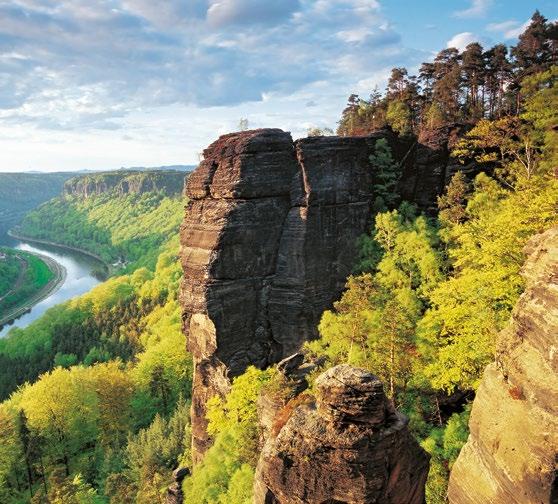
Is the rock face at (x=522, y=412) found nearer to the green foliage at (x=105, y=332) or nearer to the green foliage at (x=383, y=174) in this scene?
the green foliage at (x=383, y=174)

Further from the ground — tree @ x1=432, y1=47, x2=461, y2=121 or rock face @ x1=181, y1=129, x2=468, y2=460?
tree @ x1=432, y1=47, x2=461, y2=121

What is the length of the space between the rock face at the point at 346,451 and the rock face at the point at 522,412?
7.73 feet

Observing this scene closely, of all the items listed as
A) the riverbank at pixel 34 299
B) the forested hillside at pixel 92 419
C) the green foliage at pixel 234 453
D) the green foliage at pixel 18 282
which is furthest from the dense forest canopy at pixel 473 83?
the green foliage at pixel 18 282

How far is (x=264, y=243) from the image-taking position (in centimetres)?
3750

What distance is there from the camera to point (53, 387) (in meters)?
55.8

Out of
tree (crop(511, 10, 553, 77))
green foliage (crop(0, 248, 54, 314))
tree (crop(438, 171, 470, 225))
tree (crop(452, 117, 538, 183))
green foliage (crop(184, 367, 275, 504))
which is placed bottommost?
green foliage (crop(0, 248, 54, 314))

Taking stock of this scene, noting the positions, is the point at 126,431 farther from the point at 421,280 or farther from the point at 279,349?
the point at 421,280

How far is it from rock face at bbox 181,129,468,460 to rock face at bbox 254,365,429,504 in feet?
70.7

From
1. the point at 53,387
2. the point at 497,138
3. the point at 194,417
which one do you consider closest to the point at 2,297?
the point at 53,387

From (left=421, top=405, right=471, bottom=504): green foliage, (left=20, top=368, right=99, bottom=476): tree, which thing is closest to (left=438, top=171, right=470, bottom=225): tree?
(left=421, top=405, right=471, bottom=504): green foliage

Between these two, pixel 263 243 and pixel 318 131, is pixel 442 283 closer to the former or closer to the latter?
pixel 263 243

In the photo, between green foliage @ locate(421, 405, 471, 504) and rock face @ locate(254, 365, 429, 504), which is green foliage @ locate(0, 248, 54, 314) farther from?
rock face @ locate(254, 365, 429, 504)

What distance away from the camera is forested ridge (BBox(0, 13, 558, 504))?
75.5 ft

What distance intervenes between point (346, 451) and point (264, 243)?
23.9 metres
